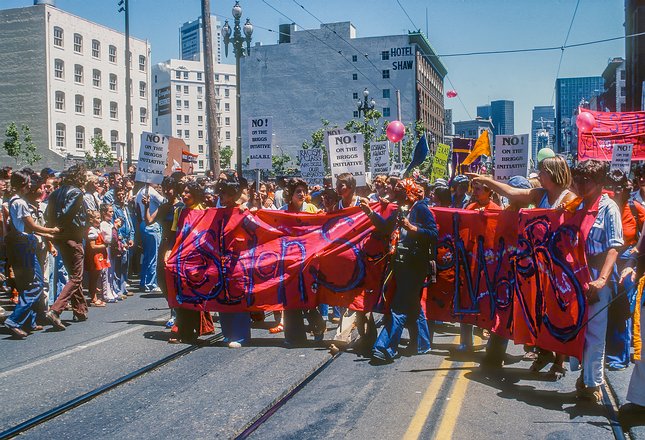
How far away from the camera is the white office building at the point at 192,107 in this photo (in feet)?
431

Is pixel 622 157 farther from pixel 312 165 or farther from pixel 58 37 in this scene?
pixel 58 37

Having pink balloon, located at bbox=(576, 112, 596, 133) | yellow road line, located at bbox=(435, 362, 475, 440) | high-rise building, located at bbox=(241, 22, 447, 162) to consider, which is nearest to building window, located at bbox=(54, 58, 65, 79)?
high-rise building, located at bbox=(241, 22, 447, 162)

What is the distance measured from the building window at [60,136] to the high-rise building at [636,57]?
147 feet

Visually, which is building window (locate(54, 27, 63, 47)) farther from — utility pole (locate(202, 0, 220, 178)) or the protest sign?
Result: the protest sign

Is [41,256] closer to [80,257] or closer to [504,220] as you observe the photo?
[80,257]

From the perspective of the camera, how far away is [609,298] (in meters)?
6.36


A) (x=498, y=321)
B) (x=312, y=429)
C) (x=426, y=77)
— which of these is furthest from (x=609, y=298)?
(x=426, y=77)

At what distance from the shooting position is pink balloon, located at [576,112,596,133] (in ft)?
72.0

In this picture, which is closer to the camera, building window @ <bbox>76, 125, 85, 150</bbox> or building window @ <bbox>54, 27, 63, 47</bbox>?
building window @ <bbox>54, 27, 63, 47</bbox>

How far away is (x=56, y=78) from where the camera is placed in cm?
5381

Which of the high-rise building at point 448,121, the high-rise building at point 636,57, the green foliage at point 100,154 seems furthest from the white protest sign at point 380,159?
the high-rise building at point 448,121

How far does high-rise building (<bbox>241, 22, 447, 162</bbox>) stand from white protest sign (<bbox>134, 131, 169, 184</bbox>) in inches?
3158

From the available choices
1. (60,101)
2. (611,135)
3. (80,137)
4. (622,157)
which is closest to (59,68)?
(60,101)

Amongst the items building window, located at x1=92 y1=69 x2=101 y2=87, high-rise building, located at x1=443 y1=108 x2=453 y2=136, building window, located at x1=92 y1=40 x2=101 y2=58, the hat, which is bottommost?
the hat
